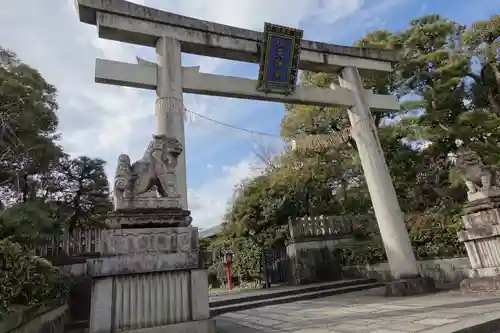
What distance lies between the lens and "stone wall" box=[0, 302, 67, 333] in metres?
2.75

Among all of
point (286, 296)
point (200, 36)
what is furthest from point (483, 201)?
point (200, 36)

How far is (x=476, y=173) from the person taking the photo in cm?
595

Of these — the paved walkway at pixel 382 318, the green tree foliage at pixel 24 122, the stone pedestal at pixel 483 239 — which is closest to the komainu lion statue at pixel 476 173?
the stone pedestal at pixel 483 239

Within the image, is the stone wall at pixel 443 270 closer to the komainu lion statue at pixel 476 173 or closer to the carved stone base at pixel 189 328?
the komainu lion statue at pixel 476 173

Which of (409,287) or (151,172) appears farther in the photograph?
(409,287)

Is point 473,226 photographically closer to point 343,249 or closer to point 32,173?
point 343,249

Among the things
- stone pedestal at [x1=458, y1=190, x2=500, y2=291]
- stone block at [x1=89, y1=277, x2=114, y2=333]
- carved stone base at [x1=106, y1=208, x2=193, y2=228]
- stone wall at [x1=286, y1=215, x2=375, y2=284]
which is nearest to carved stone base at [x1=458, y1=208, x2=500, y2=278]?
stone pedestal at [x1=458, y1=190, x2=500, y2=291]

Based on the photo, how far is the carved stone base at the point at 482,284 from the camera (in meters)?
5.39

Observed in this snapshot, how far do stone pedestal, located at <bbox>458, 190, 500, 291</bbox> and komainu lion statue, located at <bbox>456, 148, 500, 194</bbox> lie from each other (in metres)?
0.15

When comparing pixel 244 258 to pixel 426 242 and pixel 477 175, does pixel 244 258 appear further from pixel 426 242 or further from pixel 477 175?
pixel 477 175

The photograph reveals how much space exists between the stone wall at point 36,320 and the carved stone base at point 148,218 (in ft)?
3.76

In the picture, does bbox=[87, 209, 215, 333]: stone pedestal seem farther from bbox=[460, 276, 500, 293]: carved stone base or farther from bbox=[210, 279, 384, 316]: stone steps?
bbox=[460, 276, 500, 293]: carved stone base

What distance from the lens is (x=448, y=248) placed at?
8.04m

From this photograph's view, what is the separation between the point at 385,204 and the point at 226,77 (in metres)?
4.64
